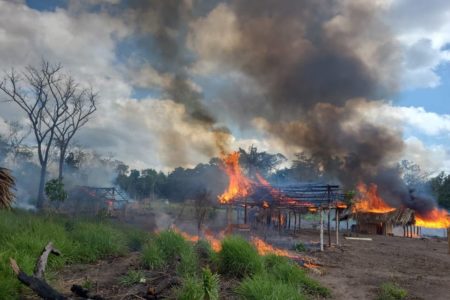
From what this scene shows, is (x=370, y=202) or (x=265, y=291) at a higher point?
(x=370, y=202)

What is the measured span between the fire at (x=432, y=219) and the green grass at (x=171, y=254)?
3567 cm

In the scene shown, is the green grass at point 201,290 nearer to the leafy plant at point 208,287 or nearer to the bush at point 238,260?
the leafy plant at point 208,287

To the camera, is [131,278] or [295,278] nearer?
[131,278]

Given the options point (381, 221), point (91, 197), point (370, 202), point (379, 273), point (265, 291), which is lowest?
point (379, 273)

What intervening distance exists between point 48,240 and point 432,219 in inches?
1524

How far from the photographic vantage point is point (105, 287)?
9047 millimetres

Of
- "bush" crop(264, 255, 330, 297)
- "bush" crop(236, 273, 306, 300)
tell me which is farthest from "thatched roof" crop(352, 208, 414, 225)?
"bush" crop(236, 273, 306, 300)

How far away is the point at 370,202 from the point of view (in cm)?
4088

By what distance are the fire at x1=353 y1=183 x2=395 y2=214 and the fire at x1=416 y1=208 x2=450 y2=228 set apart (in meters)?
2.95

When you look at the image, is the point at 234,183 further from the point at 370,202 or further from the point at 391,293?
the point at 370,202

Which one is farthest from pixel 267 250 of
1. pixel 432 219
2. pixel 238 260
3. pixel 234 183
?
pixel 432 219

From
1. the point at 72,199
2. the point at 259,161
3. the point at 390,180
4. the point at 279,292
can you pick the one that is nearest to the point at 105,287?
the point at 279,292

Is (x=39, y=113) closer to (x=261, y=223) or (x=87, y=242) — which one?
(x=261, y=223)

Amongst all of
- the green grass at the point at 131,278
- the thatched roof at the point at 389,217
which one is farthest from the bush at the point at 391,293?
the thatched roof at the point at 389,217
